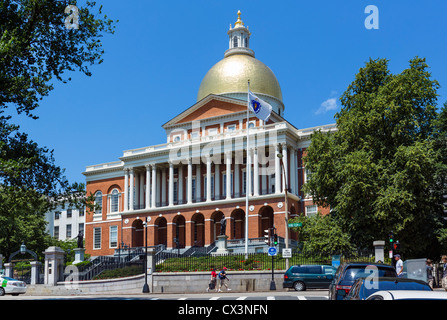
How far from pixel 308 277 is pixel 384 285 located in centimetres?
2285

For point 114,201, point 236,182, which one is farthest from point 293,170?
point 114,201

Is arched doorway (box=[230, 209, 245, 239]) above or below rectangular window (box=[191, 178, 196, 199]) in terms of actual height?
below

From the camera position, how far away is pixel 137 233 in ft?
235

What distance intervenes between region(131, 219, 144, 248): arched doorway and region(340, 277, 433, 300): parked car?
60.6 metres

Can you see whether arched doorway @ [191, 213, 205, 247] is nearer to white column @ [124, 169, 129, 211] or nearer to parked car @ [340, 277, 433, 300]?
white column @ [124, 169, 129, 211]

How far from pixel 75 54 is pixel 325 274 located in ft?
65.3

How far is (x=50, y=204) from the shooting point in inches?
896

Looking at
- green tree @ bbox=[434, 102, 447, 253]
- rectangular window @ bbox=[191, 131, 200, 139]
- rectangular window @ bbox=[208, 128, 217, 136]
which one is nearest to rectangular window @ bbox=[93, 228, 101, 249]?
rectangular window @ bbox=[191, 131, 200, 139]

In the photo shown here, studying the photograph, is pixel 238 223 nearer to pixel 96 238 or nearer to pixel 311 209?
pixel 311 209

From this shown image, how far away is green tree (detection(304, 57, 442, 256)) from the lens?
3834cm

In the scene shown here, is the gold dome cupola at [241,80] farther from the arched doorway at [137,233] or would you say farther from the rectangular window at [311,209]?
the arched doorway at [137,233]

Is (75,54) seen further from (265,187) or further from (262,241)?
(265,187)

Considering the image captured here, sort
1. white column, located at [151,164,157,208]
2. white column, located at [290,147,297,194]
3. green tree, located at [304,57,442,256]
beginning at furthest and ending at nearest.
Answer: white column, located at [151,164,157,208]
white column, located at [290,147,297,194]
green tree, located at [304,57,442,256]

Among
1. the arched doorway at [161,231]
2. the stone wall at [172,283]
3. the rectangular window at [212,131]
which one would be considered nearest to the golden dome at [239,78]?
the rectangular window at [212,131]
